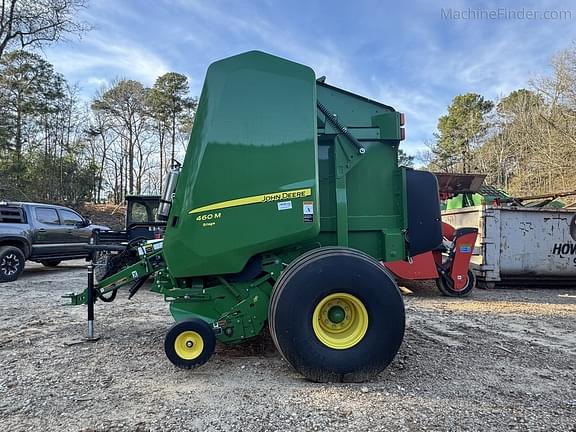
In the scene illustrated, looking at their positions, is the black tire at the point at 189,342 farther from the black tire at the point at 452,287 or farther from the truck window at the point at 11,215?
the truck window at the point at 11,215

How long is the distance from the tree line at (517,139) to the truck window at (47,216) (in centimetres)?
2154

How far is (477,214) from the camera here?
904 cm

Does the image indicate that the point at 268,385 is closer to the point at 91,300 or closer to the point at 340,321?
the point at 340,321

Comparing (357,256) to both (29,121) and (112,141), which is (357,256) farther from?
(112,141)

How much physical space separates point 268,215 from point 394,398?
172cm

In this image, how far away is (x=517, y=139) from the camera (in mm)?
27594

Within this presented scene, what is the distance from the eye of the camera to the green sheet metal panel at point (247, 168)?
11.7 feet

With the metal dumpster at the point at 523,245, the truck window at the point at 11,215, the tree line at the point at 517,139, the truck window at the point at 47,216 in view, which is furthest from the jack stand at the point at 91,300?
the tree line at the point at 517,139

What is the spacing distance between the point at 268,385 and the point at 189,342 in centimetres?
75

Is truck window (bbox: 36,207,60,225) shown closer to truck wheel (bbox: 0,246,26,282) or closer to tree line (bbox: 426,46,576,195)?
truck wheel (bbox: 0,246,26,282)

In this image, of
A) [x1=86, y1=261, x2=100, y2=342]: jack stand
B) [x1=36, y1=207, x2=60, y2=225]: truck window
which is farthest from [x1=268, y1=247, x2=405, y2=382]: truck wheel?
[x1=36, y1=207, x2=60, y2=225]: truck window

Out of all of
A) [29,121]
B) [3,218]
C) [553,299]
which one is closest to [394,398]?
[553,299]

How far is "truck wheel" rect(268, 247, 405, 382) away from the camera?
A: 3.27 m

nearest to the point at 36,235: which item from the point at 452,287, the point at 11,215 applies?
the point at 11,215
